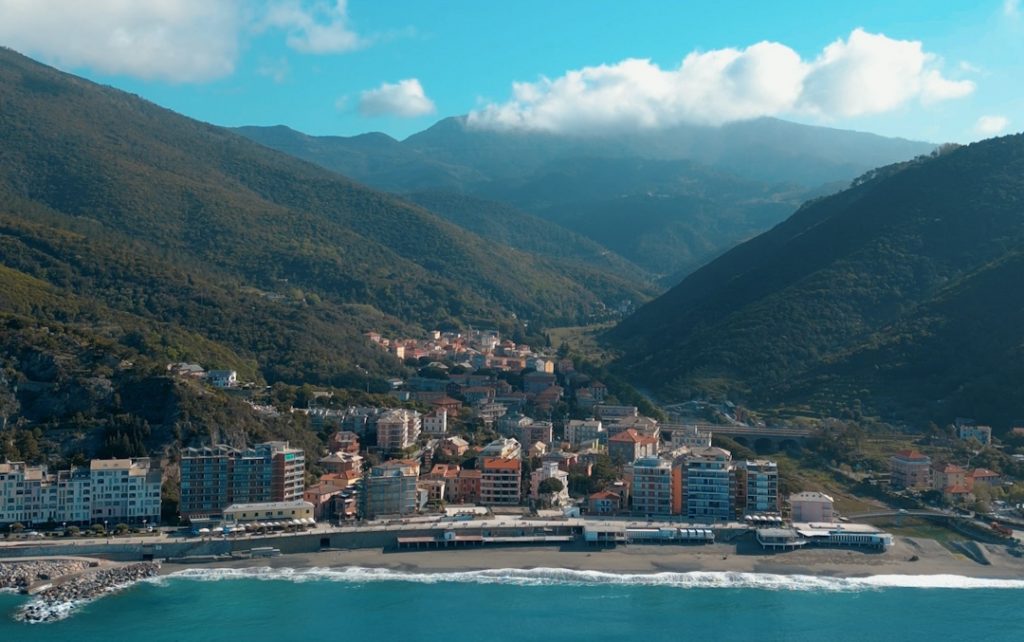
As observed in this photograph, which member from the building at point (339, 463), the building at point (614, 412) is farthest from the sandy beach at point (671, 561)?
the building at point (614, 412)

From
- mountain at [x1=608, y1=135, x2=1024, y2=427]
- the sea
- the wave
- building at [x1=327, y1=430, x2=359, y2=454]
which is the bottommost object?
→ the sea

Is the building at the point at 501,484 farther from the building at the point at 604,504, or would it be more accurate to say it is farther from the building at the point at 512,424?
the building at the point at 512,424

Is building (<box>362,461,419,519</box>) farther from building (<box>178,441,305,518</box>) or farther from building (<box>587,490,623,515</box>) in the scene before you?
building (<box>587,490,623,515</box>)

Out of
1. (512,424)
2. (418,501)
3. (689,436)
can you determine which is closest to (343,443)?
(418,501)

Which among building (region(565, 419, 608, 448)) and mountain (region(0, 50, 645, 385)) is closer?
building (region(565, 419, 608, 448))

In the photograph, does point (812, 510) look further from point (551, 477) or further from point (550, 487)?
point (551, 477)

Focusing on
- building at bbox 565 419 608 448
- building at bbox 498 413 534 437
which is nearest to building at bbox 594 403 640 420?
building at bbox 565 419 608 448
